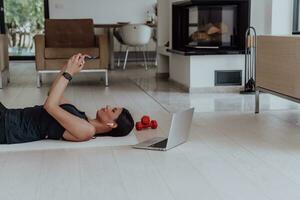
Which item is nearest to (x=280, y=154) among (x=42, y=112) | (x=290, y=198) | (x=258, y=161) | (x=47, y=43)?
(x=258, y=161)

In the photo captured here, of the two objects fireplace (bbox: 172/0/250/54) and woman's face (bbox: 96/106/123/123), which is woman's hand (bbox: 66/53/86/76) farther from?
fireplace (bbox: 172/0/250/54)

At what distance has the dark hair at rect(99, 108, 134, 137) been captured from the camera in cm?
309

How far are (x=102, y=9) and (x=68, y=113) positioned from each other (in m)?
7.23

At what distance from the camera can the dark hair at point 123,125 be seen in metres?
3.09

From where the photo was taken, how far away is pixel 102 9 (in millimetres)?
9836

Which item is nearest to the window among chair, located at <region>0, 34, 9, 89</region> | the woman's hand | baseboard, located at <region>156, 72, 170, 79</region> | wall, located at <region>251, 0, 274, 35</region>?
wall, located at <region>251, 0, 274, 35</region>

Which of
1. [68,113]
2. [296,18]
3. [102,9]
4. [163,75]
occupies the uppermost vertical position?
[102,9]

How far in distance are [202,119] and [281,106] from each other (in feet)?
3.20

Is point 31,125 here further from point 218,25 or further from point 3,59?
point 3,59

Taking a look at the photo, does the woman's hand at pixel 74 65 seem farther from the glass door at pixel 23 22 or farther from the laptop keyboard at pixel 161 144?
the glass door at pixel 23 22

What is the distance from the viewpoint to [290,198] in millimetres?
2102

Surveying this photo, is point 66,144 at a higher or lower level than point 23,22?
lower

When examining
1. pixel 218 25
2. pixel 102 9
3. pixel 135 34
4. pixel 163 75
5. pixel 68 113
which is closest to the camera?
pixel 68 113

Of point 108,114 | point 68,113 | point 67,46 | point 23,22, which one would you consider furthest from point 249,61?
point 23,22
